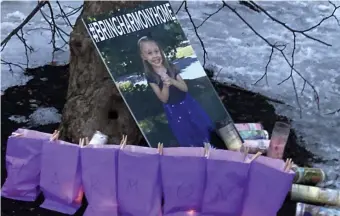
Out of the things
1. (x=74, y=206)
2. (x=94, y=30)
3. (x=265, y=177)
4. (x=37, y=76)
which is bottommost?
(x=74, y=206)

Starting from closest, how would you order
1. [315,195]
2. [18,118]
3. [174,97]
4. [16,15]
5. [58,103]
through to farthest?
[315,195]
[174,97]
[18,118]
[58,103]
[16,15]

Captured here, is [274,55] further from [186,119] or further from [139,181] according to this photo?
[139,181]

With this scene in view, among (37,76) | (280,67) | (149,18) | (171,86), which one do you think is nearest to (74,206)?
(171,86)

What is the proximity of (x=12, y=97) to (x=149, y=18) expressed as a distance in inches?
41.0

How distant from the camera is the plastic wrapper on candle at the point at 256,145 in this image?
278 centimetres

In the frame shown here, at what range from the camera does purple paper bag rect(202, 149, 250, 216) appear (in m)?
2.38

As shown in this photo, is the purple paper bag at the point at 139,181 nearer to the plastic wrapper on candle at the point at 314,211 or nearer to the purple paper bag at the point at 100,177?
the purple paper bag at the point at 100,177

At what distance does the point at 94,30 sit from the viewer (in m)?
2.67

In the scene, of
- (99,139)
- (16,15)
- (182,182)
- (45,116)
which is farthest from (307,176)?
(16,15)

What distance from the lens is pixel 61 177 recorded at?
2.50 meters

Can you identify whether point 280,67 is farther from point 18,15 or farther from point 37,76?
point 18,15

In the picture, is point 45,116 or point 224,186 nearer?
point 224,186

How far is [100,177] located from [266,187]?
0.62 metres

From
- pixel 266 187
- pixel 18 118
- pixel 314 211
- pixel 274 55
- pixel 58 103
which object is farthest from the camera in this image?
pixel 274 55
